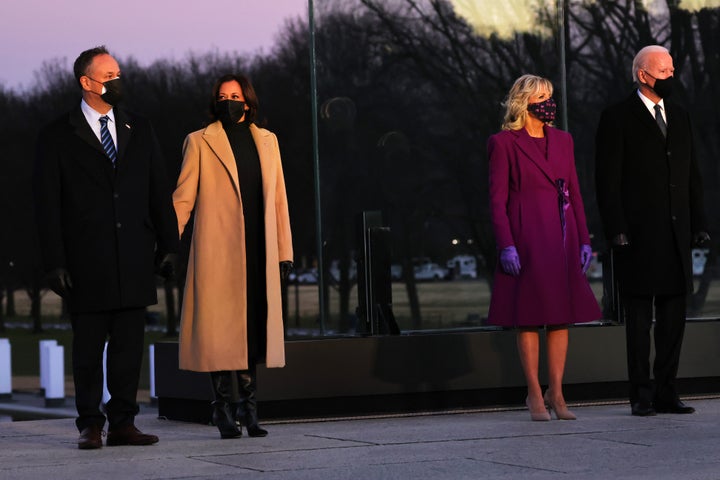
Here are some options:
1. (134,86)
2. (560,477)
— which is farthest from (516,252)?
(134,86)

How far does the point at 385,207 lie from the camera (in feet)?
31.6

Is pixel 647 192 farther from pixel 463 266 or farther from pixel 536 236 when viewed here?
pixel 463 266

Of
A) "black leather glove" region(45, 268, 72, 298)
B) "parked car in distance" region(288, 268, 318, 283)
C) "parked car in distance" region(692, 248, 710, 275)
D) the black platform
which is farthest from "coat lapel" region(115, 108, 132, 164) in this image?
"parked car in distance" region(692, 248, 710, 275)

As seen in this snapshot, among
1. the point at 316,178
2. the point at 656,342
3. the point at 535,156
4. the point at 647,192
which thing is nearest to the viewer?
the point at 535,156

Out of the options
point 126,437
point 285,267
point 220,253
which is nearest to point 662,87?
point 285,267

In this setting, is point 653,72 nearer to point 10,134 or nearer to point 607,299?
point 607,299

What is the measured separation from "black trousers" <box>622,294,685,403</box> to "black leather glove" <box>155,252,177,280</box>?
2498mm

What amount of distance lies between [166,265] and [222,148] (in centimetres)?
65

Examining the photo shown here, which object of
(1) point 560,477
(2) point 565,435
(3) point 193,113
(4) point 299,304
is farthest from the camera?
(3) point 193,113

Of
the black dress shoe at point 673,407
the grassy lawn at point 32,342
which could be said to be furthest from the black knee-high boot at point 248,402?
the grassy lawn at point 32,342

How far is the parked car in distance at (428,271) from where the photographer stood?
9.80 m

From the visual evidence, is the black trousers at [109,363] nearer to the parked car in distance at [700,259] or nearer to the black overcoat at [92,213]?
the black overcoat at [92,213]

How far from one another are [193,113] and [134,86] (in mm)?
3620

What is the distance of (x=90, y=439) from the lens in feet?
23.7
